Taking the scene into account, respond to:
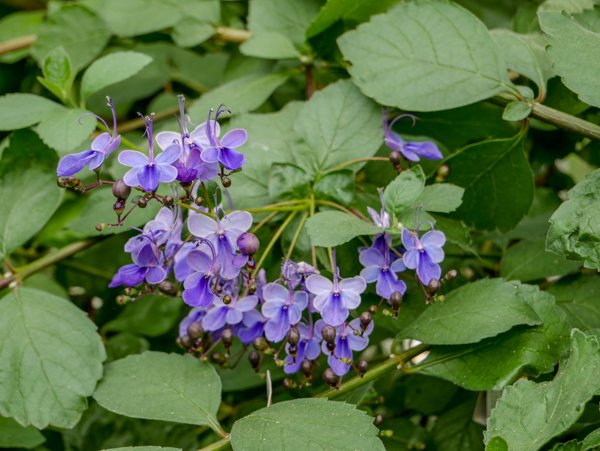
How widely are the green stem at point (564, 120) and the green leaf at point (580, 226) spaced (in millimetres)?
101

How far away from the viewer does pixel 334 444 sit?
2.33 ft

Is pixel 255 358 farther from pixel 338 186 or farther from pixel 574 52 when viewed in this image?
pixel 574 52

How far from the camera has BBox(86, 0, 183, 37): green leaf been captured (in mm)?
1183

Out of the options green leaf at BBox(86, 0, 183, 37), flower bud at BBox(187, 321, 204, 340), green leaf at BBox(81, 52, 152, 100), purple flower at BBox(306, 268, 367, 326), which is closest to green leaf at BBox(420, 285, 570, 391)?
purple flower at BBox(306, 268, 367, 326)

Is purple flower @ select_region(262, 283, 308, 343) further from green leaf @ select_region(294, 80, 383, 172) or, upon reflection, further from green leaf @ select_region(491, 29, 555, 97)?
green leaf @ select_region(491, 29, 555, 97)

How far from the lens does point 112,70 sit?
965mm

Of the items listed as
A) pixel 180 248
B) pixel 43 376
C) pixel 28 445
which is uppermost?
pixel 180 248

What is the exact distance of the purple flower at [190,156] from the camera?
757 millimetres

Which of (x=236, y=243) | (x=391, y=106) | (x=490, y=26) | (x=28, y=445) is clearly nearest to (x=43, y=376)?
(x=28, y=445)

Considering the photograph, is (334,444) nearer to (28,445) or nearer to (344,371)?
(344,371)

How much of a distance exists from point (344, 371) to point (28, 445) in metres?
0.36

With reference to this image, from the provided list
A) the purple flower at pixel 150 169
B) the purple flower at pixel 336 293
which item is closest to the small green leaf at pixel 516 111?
the purple flower at pixel 336 293

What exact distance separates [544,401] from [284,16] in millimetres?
618

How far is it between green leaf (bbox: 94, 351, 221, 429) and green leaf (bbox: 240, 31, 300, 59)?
1.24 feet
